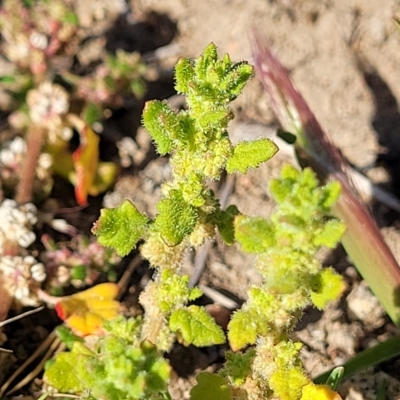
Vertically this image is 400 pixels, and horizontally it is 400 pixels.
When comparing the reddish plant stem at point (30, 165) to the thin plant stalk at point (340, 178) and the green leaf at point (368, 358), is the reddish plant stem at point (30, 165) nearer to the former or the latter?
the thin plant stalk at point (340, 178)

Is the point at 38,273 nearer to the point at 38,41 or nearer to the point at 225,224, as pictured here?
the point at 225,224

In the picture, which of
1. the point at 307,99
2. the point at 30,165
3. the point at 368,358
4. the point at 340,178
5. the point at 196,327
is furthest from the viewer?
the point at 307,99

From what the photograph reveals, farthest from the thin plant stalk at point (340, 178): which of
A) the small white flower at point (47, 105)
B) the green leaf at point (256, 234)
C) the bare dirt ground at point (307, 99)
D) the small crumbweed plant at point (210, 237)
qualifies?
the small white flower at point (47, 105)

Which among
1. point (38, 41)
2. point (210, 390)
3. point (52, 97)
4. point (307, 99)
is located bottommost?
point (210, 390)

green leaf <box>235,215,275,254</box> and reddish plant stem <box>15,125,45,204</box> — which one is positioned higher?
reddish plant stem <box>15,125,45,204</box>

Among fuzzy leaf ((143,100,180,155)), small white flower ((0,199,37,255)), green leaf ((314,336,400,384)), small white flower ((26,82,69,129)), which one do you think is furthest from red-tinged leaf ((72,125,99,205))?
green leaf ((314,336,400,384))

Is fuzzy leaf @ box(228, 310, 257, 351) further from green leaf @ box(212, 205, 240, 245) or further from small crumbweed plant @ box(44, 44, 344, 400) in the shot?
green leaf @ box(212, 205, 240, 245)

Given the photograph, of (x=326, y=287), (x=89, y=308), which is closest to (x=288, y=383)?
(x=326, y=287)
